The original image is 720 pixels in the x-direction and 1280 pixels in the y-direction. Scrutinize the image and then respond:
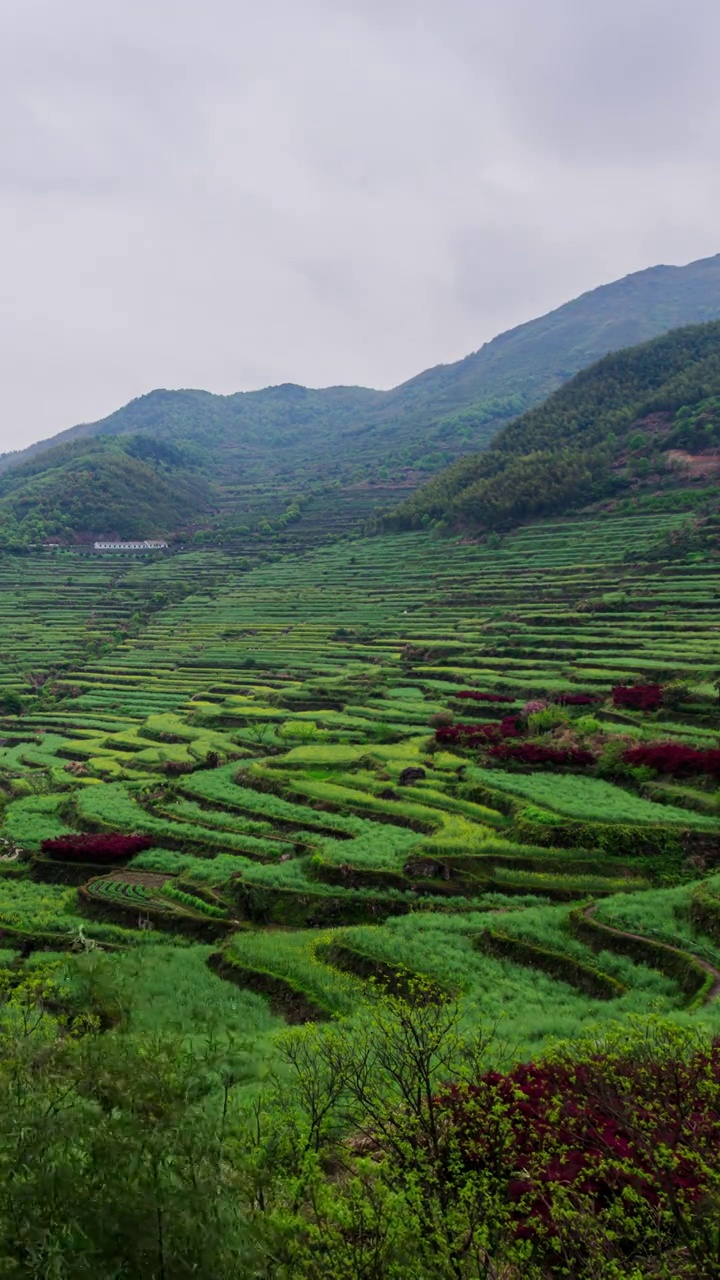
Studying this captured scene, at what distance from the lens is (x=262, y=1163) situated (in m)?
12.1

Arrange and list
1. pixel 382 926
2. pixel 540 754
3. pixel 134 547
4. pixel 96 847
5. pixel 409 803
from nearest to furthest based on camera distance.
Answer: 1. pixel 382 926
2. pixel 96 847
3. pixel 409 803
4. pixel 540 754
5. pixel 134 547

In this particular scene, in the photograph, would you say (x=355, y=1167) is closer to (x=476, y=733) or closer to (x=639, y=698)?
(x=476, y=733)

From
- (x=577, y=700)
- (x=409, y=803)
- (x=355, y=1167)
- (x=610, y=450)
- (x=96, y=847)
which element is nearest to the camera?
(x=355, y=1167)

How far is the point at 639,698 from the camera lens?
42.1 meters

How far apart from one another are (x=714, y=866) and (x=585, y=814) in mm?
5226

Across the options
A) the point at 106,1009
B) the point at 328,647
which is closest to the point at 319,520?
the point at 328,647

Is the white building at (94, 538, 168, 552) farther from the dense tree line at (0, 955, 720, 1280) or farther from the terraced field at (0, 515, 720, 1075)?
the dense tree line at (0, 955, 720, 1280)

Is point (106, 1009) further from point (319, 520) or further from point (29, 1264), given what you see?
point (319, 520)

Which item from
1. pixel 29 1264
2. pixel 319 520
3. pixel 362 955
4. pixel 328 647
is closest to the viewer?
pixel 29 1264

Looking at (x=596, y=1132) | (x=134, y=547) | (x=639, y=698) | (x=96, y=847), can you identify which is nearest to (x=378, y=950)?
(x=596, y=1132)

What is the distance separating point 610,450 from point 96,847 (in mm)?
102535

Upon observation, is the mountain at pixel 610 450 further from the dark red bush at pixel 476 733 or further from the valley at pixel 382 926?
the dark red bush at pixel 476 733

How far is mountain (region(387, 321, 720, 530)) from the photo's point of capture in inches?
3994

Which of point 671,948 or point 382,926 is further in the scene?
point 382,926
